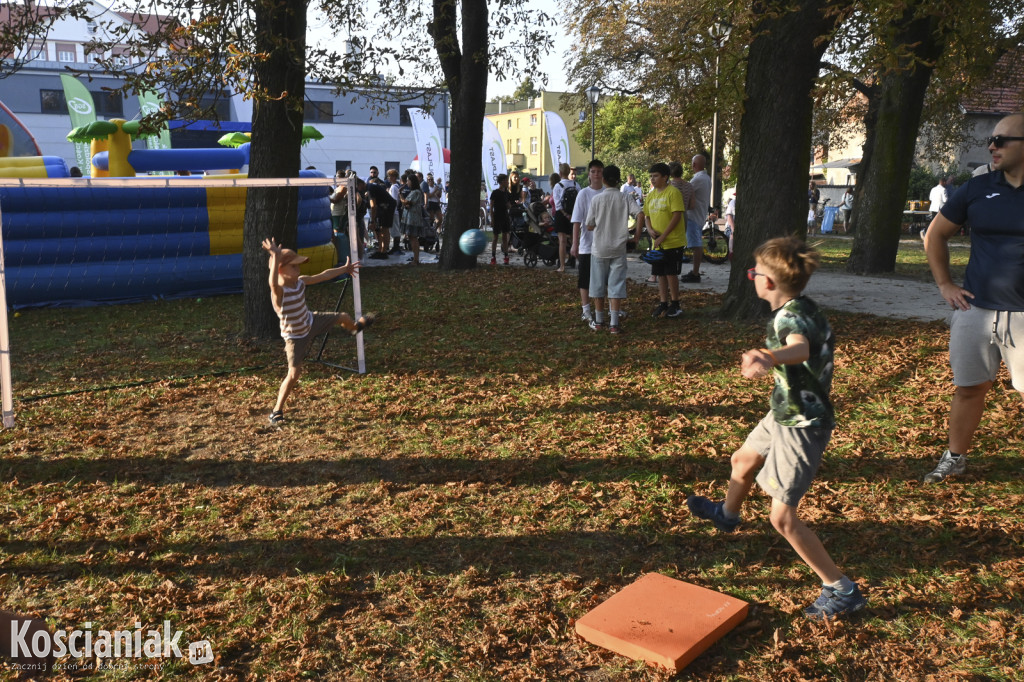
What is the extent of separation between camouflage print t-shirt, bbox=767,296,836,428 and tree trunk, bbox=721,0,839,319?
22.1 ft

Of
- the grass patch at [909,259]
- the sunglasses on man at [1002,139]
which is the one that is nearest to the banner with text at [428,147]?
the grass patch at [909,259]

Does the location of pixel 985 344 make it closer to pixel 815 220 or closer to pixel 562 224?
pixel 562 224

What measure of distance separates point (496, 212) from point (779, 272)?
14596mm

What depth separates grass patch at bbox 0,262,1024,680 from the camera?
3.65m

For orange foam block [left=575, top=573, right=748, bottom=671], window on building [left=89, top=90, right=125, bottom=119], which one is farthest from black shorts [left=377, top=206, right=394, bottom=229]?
window on building [left=89, top=90, right=125, bottom=119]

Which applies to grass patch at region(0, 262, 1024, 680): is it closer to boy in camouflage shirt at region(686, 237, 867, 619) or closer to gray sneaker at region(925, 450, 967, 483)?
gray sneaker at region(925, 450, 967, 483)

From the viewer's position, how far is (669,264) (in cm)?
1103

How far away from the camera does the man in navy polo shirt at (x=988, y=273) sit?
15.6ft

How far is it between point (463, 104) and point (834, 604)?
14691 millimetres

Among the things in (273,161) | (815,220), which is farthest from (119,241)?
(815,220)

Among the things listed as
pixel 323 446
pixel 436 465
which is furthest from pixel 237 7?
pixel 436 465

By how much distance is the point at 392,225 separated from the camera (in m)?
22.5

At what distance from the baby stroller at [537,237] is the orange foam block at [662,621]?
14.4 meters

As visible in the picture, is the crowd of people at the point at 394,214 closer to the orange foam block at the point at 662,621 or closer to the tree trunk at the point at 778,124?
the tree trunk at the point at 778,124
